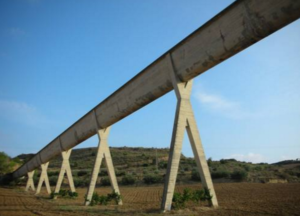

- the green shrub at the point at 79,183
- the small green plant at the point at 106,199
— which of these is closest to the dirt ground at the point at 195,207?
the small green plant at the point at 106,199

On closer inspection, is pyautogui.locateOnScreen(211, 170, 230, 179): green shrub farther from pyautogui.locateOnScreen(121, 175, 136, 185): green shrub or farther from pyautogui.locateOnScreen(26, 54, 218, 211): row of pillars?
pyautogui.locateOnScreen(26, 54, 218, 211): row of pillars

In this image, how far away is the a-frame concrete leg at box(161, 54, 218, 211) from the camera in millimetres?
8906

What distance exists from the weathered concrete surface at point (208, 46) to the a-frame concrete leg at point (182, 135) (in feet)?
1.44

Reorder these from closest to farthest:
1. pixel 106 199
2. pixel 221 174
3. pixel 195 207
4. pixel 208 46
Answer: pixel 208 46 < pixel 195 207 < pixel 106 199 < pixel 221 174

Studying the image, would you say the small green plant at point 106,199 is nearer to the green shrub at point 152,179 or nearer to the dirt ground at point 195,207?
the dirt ground at point 195,207

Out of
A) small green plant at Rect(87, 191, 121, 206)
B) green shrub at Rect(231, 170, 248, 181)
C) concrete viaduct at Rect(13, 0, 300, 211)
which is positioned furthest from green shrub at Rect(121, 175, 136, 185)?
concrete viaduct at Rect(13, 0, 300, 211)

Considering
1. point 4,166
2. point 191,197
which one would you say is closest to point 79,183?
point 4,166

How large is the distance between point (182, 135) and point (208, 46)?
134 inches

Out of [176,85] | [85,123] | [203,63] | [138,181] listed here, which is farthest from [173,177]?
[138,181]

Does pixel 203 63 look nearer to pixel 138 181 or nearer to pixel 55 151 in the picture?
pixel 55 151

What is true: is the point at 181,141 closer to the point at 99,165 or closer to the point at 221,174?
the point at 99,165

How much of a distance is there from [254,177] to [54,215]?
2525 cm

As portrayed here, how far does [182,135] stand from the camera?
9.27 meters

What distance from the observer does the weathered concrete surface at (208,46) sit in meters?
7.01
